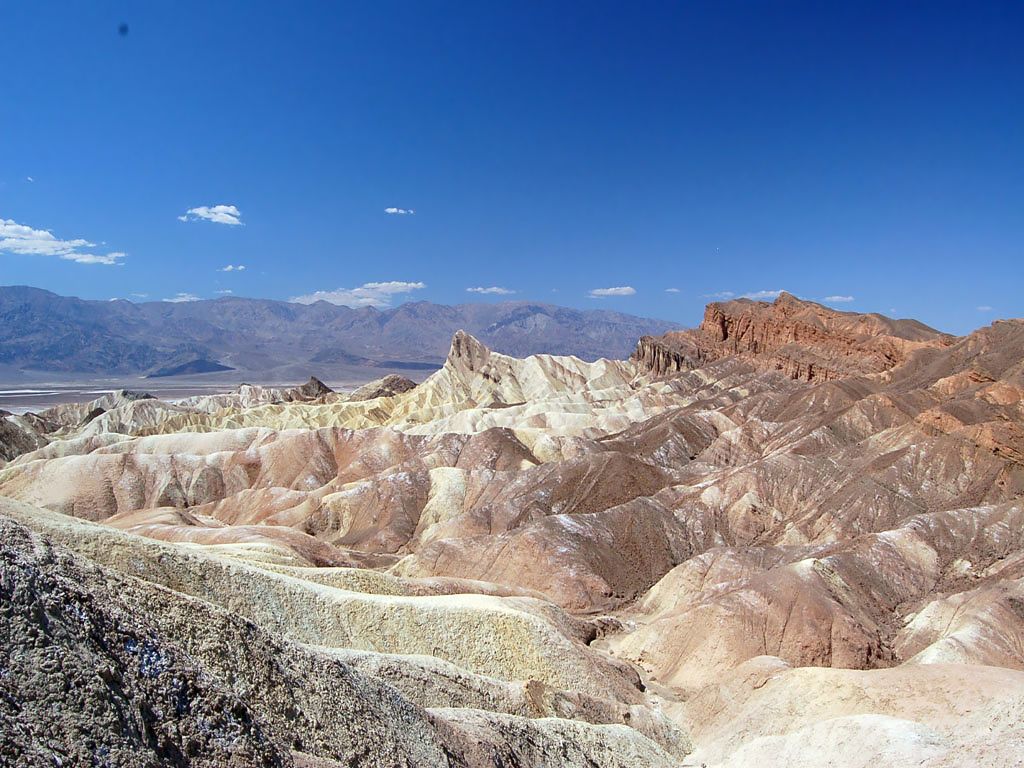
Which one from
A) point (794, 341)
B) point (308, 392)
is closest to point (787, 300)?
point (794, 341)

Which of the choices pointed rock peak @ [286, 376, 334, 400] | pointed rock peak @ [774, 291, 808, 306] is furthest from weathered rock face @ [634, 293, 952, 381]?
pointed rock peak @ [286, 376, 334, 400]

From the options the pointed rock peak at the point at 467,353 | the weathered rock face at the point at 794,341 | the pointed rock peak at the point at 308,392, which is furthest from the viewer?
the pointed rock peak at the point at 308,392

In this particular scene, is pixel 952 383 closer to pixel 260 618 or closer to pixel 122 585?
pixel 260 618

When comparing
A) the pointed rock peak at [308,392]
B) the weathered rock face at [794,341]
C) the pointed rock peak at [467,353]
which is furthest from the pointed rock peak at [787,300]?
the pointed rock peak at [308,392]

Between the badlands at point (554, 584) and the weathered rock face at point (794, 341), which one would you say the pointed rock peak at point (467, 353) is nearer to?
the weathered rock face at point (794, 341)

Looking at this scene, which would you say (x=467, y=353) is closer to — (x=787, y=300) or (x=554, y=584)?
(x=787, y=300)

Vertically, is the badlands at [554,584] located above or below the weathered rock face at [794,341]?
below

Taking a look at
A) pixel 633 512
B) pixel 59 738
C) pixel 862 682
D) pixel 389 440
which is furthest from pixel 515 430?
pixel 59 738
